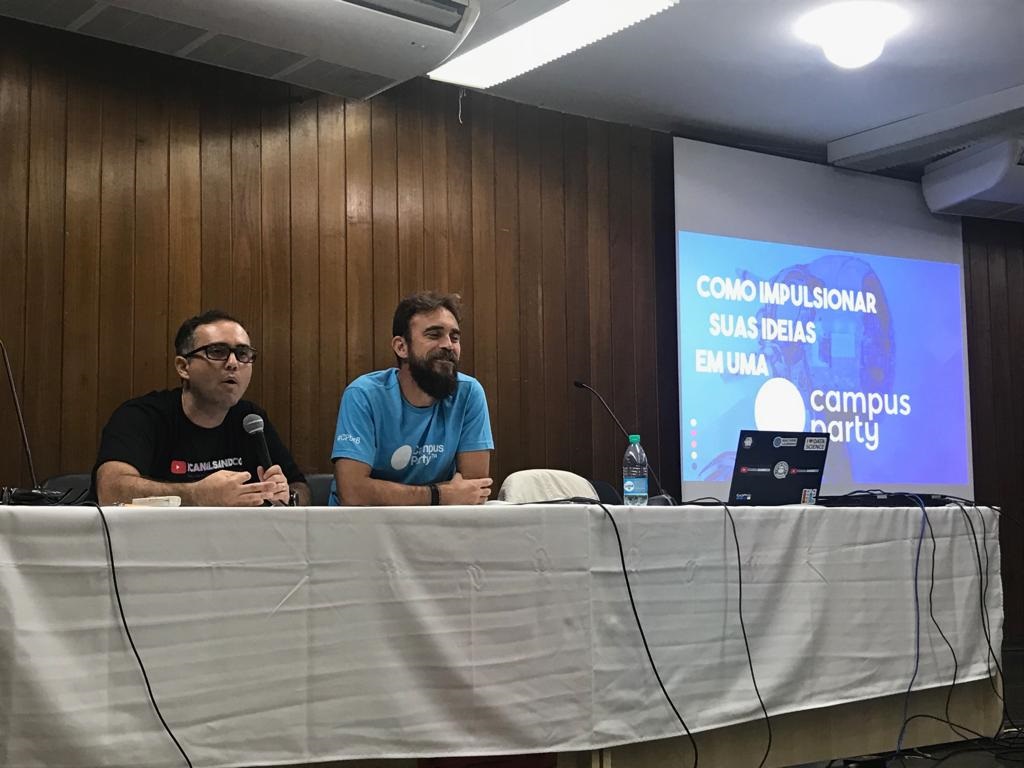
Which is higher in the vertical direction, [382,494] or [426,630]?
[382,494]

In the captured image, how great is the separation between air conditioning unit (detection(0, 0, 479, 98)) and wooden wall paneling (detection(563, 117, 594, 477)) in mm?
1253

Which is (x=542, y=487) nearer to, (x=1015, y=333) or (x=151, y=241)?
(x=151, y=241)

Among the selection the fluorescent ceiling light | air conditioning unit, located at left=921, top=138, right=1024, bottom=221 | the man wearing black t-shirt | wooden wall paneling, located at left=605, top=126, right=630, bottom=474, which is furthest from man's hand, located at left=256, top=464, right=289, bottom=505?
air conditioning unit, located at left=921, top=138, right=1024, bottom=221

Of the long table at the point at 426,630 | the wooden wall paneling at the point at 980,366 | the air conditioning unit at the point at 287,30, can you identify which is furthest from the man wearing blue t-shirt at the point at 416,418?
the wooden wall paneling at the point at 980,366

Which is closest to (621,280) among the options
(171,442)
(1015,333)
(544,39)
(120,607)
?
(544,39)

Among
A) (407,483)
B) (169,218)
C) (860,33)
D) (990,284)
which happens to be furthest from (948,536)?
(990,284)

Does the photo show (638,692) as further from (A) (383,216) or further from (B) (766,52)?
(B) (766,52)

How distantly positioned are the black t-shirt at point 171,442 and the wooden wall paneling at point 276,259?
109 cm

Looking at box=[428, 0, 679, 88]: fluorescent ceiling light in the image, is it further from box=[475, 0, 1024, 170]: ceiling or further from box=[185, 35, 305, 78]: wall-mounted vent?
box=[185, 35, 305, 78]: wall-mounted vent

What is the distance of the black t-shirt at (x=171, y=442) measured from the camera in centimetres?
251

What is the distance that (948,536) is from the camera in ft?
9.44

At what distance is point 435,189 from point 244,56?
1.04m

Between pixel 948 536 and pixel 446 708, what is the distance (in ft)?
5.33

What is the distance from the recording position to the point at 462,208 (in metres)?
4.40
